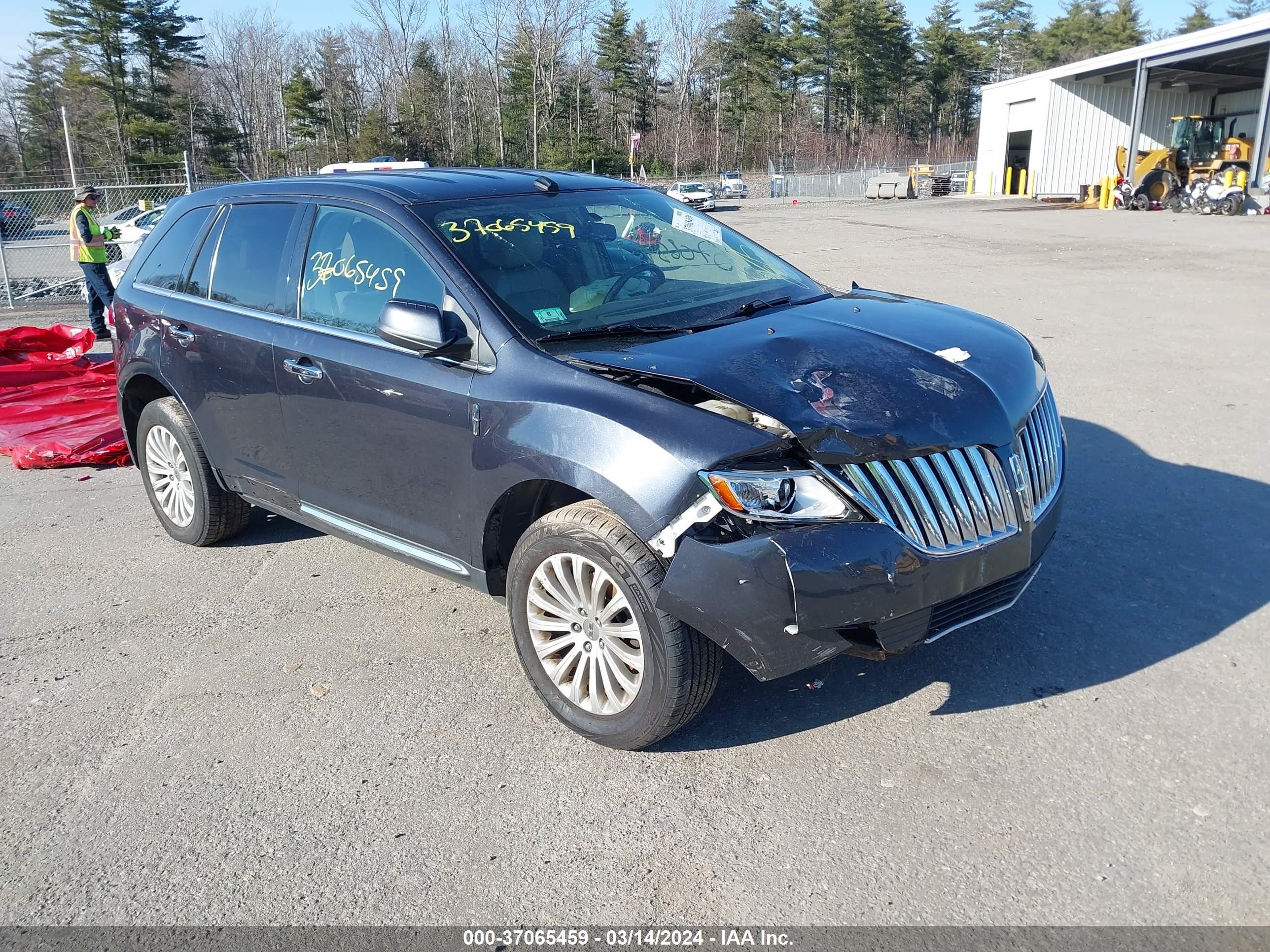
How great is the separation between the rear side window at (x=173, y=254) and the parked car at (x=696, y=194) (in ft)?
131

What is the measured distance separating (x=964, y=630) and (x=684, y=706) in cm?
150

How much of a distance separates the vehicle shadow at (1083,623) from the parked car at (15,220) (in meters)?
19.1

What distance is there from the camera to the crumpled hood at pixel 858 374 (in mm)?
3072

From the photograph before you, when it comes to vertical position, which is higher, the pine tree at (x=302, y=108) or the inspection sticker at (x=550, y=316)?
the pine tree at (x=302, y=108)

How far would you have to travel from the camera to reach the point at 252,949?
8.56 feet

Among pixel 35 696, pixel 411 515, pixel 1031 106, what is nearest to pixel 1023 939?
pixel 411 515

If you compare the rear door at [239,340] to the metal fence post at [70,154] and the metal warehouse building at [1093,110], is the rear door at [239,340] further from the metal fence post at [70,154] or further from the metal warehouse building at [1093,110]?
the metal warehouse building at [1093,110]

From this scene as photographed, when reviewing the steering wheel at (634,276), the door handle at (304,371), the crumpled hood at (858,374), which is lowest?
the door handle at (304,371)

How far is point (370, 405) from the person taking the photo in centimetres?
397

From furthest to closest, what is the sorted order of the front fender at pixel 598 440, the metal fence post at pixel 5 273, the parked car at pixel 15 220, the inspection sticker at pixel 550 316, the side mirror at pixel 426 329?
the parked car at pixel 15 220, the metal fence post at pixel 5 273, the inspection sticker at pixel 550 316, the side mirror at pixel 426 329, the front fender at pixel 598 440

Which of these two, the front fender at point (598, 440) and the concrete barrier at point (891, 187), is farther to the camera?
the concrete barrier at point (891, 187)

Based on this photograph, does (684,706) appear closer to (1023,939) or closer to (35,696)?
(1023,939)

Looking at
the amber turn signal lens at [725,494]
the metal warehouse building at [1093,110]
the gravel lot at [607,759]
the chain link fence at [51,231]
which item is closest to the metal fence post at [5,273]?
the chain link fence at [51,231]

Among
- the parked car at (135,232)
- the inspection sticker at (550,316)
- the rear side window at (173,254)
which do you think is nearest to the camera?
the inspection sticker at (550,316)
